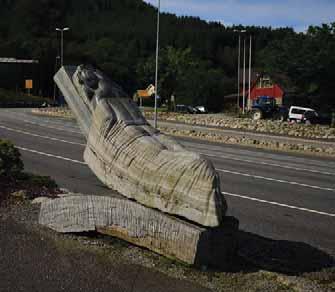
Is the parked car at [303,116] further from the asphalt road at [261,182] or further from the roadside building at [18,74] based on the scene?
the roadside building at [18,74]

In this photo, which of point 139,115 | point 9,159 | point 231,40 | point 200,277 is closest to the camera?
point 200,277

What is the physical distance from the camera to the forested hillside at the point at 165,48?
56.8m

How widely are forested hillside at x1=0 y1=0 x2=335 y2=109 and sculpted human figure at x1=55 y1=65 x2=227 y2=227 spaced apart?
4857cm

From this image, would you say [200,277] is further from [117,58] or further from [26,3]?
[26,3]

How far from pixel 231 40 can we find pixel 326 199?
142372 mm

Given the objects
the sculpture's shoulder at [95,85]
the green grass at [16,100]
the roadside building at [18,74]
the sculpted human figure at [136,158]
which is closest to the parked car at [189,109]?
the green grass at [16,100]

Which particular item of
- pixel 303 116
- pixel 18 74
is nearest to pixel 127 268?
pixel 303 116

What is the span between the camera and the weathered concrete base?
19.9 feet

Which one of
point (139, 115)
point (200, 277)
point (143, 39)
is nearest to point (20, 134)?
point (139, 115)

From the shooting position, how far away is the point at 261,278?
6.05 m

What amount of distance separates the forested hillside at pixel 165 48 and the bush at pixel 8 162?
4722cm

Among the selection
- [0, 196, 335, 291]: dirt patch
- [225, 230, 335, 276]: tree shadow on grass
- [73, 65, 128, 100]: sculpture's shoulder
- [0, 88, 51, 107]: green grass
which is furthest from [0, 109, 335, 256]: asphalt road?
[0, 88, 51, 107]: green grass

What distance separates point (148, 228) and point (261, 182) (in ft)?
34.1

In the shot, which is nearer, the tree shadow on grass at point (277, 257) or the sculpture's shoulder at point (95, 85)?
the tree shadow on grass at point (277, 257)
